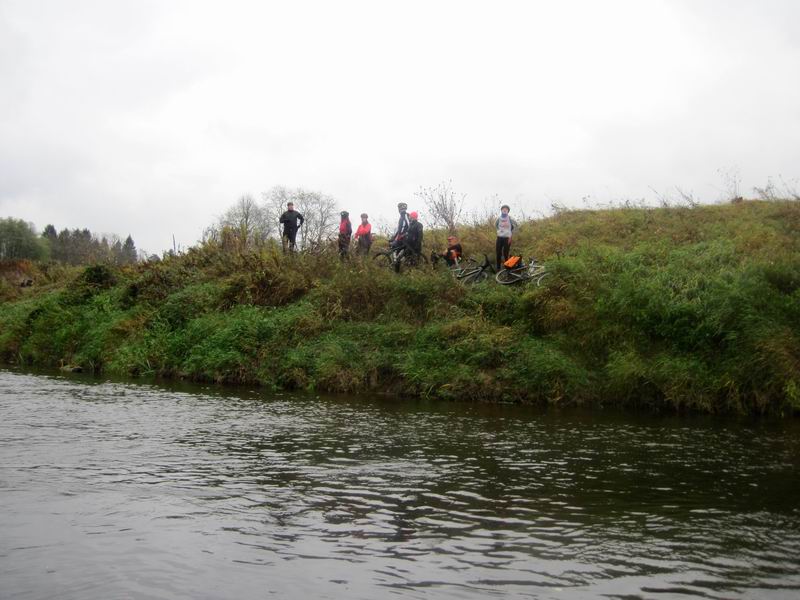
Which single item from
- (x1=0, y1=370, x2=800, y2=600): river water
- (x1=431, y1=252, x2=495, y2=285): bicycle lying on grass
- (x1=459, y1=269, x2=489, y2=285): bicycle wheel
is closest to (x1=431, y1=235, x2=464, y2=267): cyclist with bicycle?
(x1=431, y1=252, x2=495, y2=285): bicycle lying on grass

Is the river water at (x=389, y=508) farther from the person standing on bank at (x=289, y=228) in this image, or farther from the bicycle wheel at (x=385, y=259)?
the person standing on bank at (x=289, y=228)

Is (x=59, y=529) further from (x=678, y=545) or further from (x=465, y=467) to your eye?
(x=678, y=545)

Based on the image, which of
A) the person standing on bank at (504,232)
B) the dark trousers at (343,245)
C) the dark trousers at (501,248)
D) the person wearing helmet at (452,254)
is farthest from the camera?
the dark trousers at (343,245)

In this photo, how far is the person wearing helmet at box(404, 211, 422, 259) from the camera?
23.1 m

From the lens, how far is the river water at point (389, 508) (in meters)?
5.55

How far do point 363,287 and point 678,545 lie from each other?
632 inches

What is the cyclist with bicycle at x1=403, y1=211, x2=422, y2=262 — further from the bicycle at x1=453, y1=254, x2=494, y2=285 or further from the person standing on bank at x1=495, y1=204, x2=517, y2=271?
the person standing on bank at x1=495, y1=204, x2=517, y2=271

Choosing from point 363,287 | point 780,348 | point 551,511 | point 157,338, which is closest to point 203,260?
point 157,338

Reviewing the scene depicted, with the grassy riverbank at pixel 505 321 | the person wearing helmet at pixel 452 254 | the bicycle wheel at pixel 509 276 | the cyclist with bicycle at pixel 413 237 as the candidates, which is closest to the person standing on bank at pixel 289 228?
the grassy riverbank at pixel 505 321

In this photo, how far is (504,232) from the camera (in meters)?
21.9

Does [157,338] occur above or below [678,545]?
above

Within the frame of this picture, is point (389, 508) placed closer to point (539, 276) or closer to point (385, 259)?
point (539, 276)

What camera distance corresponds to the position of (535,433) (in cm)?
1258

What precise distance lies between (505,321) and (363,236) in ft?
22.8
